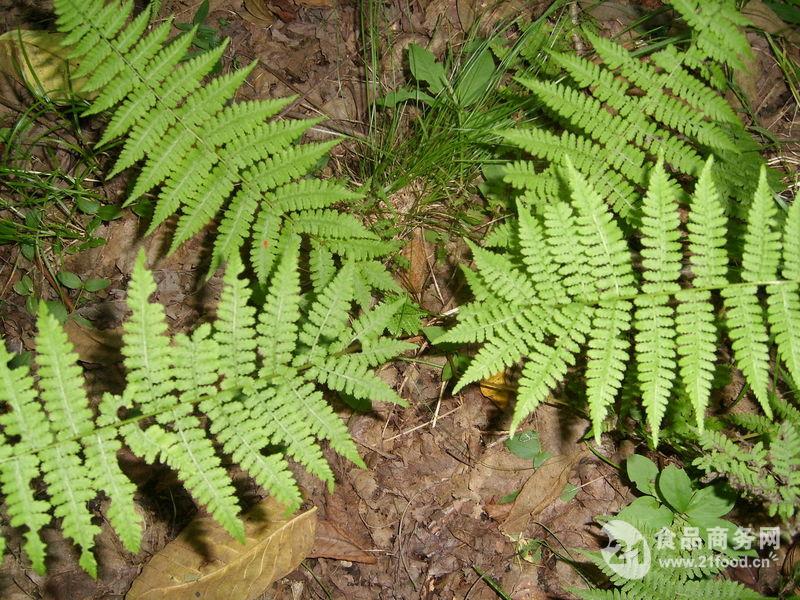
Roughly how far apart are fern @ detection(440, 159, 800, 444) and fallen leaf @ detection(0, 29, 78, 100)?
347 cm

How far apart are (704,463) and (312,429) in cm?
221

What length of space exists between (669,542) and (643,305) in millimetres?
1587

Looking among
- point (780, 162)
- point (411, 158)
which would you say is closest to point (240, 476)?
point (411, 158)

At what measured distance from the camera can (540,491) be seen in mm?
3693

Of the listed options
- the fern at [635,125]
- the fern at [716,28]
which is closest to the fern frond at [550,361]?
the fern at [635,125]

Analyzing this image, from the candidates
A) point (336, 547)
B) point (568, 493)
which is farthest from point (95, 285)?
point (568, 493)

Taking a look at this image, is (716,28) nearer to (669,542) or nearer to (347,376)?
(347,376)

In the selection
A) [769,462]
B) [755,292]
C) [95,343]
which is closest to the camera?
[755,292]

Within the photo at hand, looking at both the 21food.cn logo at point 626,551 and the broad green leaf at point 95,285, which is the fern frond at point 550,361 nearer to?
the 21food.cn logo at point 626,551

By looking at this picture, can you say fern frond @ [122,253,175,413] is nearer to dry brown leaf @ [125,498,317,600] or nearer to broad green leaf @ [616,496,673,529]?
dry brown leaf @ [125,498,317,600]

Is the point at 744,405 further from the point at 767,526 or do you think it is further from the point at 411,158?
the point at 411,158

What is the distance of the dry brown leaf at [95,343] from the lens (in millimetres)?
3895

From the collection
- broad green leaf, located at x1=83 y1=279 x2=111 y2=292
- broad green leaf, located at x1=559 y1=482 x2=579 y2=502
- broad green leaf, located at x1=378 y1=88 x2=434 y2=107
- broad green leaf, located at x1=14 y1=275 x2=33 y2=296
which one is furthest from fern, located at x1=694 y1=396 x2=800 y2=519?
broad green leaf, located at x1=14 y1=275 x2=33 y2=296

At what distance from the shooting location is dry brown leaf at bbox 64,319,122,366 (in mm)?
3895
